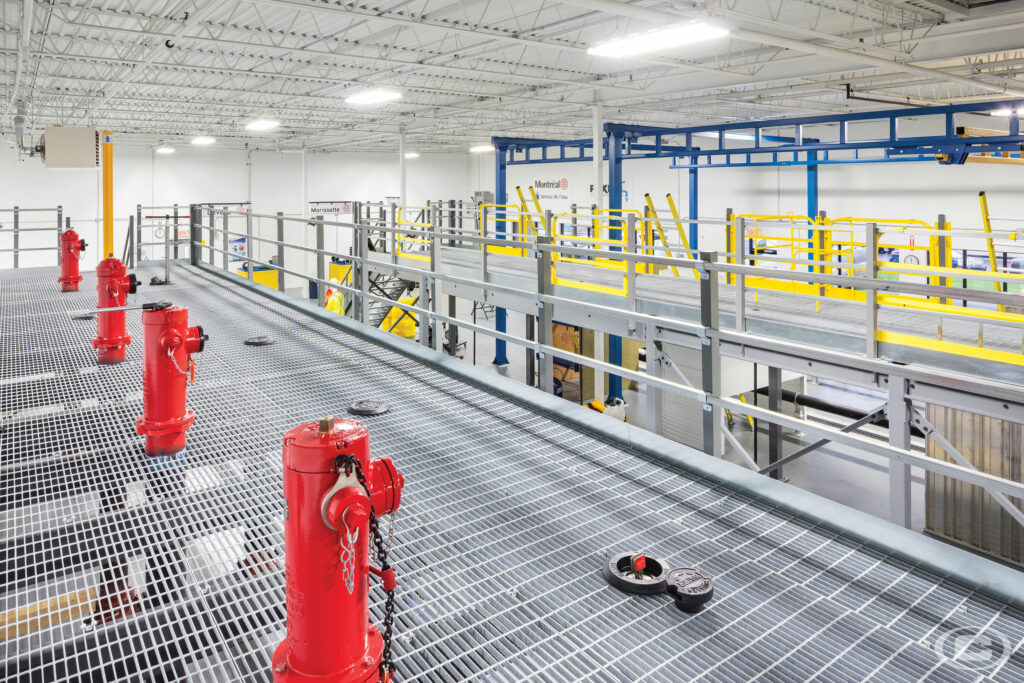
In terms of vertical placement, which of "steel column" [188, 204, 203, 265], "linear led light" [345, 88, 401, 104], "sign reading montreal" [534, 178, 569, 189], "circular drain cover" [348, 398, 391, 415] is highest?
"sign reading montreal" [534, 178, 569, 189]

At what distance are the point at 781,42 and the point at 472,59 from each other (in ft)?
21.8

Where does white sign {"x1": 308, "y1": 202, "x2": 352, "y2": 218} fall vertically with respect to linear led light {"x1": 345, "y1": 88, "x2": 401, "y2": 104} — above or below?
above

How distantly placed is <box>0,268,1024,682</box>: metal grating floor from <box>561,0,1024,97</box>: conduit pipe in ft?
19.1

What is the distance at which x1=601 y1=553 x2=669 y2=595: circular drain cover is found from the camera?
250 cm

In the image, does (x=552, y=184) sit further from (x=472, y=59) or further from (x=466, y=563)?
(x=466, y=563)

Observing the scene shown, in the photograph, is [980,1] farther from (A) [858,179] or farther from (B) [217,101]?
(B) [217,101]

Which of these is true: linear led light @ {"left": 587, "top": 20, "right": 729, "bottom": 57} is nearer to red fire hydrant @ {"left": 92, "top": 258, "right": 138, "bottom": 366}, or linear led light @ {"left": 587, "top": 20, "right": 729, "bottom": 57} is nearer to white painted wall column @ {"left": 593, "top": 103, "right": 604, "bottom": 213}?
red fire hydrant @ {"left": 92, "top": 258, "right": 138, "bottom": 366}

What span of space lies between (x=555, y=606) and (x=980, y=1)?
11.5 m

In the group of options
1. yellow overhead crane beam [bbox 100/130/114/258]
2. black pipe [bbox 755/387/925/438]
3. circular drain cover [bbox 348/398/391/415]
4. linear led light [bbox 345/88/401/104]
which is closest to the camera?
circular drain cover [bbox 348/398/391/415]

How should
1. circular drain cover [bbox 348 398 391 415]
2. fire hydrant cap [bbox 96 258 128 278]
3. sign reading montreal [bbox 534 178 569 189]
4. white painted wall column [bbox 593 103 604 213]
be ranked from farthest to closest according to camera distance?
sign reading montreal [bbox 534 178 569 189] → white painted wall column [bbox 593 103 604 213] → fire hydrant cap [bbox 96 258 128 278] → circular drain cover [bbox 348 398 391 415]

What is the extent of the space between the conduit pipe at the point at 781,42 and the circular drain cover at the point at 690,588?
6.86 meters

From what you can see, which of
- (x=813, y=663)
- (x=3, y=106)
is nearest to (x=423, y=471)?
(x=813, y=663)

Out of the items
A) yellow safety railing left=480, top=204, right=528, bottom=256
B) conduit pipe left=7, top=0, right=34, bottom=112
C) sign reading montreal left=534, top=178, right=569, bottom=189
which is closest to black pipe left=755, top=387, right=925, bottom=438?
yellow safety railing left=480, top=204, right=528, bottom=256

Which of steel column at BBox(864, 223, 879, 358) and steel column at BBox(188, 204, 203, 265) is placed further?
steel column at BBox(188, 204, 203, 265)
